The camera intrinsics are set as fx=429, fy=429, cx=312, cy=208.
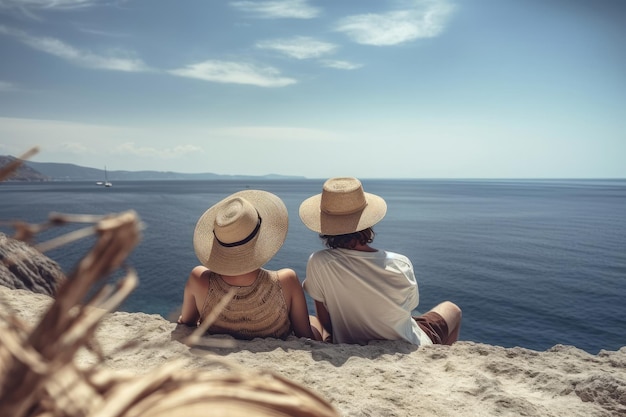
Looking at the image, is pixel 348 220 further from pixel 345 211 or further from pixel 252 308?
pixel 252 308

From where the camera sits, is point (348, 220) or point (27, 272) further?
point (27, 272)

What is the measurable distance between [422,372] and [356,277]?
1.01 meters

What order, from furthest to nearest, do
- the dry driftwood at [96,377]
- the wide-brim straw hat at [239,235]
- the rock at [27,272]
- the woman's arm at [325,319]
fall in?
the rock at [27,272]
the woman's arm at [325,319]
the wide-brim straw hat at [239,235]
the dry driftwood at [96,377]

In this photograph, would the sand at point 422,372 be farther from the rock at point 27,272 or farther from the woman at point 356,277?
the rock at point 27,272

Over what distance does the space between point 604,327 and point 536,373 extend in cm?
1233

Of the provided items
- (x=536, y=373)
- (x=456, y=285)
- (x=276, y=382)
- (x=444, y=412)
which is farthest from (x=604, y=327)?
(x=276, y=382)

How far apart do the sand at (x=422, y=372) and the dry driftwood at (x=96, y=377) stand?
219cm

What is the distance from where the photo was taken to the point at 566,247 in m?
26.8

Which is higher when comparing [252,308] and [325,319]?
[252,308]

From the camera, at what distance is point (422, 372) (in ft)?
11.4

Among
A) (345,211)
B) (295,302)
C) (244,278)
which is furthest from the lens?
(345,211)

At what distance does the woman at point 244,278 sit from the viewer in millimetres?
3801

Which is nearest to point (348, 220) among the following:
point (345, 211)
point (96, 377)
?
point (345, 211)

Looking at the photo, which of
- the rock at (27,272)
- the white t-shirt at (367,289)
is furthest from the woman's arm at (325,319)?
the rock at (27,272)
